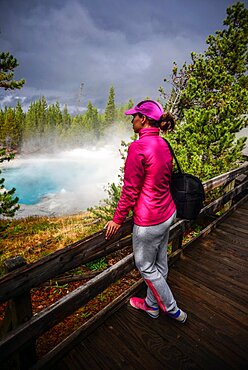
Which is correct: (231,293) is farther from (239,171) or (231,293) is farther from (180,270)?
(239,171)

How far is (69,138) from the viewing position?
84.4 metres

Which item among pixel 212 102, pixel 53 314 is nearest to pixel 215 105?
pixel 212 102

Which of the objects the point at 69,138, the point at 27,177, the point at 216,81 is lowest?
the point at 27,177

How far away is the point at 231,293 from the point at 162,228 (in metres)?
2.07

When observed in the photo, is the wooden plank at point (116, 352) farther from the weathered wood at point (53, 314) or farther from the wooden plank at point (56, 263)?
the wooden plank at point (56, 263)

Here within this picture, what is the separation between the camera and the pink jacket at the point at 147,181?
218 centimetres

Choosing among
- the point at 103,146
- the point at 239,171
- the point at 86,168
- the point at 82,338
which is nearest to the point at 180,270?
the point at 82,338

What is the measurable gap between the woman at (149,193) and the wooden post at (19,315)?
973mm

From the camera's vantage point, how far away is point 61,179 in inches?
2132

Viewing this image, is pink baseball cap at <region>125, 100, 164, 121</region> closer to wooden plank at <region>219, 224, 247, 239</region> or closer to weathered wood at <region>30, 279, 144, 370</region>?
weathered wood at <region>30, 279, 144, 370</region>

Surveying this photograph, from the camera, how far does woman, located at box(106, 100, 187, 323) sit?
7.19ft

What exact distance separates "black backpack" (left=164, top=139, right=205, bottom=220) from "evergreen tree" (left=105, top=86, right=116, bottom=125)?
80037 mm

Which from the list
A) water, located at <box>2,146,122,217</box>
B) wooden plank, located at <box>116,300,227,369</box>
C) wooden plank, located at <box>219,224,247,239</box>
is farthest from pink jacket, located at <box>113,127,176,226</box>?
water, located at <box>2,146,122,217</box>

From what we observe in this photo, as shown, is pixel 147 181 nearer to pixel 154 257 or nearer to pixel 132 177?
pixel 132 177
